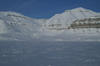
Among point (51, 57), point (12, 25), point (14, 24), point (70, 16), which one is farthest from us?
point (14, 24)

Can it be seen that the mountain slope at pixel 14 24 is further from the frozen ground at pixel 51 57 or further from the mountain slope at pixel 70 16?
the frozen ground at pixel 51 57

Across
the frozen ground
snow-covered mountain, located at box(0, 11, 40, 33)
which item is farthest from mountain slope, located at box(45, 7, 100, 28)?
the frozen ground

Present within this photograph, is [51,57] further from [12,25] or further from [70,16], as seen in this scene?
[12,25]

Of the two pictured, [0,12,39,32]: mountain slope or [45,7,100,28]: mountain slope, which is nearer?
[0,12,39,32]: mountain slope

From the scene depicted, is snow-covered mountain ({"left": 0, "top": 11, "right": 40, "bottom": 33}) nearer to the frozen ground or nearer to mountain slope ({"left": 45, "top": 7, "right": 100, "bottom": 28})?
mountain slope ({"left": 45, "top": 7, "right": 100, "bottom": 28})

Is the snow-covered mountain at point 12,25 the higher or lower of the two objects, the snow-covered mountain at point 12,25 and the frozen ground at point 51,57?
the higher

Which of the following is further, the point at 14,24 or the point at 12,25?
the point at 14,24

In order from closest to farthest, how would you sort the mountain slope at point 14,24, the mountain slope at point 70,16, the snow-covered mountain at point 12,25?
the snow-covered mountain at point 12,25 < the mountain slope at point 14,24 < the mountain slope at point 70,16

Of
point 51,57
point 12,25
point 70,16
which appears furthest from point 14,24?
point 51,57

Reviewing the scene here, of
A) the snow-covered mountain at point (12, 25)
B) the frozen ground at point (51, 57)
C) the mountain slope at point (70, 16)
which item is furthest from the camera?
the mountain slope at point (70, 16)

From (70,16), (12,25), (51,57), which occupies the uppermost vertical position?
(70,16)

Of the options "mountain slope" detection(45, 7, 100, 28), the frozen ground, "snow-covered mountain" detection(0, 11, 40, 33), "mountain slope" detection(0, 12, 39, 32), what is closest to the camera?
the frozen ground

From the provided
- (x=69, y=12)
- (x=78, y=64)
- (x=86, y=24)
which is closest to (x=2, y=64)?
(x=78, y=64)

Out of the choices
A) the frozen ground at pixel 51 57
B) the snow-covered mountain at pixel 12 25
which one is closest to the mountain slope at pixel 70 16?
the snow-covered mountain at pixel 12 25
